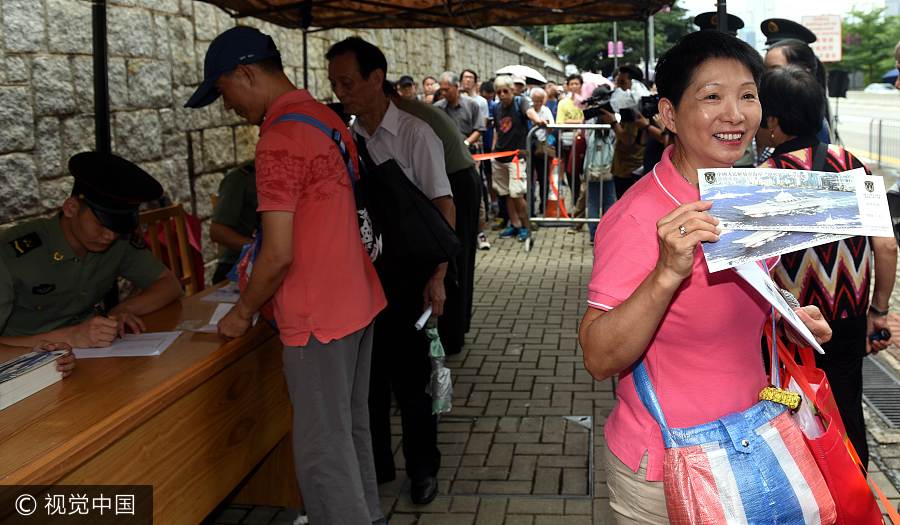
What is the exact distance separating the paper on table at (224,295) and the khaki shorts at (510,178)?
6789mm

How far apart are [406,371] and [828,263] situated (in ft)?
6.28

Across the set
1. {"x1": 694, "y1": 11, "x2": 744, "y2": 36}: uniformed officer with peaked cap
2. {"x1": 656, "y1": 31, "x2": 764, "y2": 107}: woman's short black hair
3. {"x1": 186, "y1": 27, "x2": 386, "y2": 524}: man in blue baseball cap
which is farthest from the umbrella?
{"x1": 656, "y1": 31, "x2": 764, "y2": 107}: woman's short black hair

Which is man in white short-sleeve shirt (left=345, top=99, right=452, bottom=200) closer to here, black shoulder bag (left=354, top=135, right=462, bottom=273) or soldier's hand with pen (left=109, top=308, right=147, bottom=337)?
black shoulder bag (left=354, top=135, right=462, bottom=273)

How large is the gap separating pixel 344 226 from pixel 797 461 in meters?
1.78

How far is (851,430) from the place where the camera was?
312 cm

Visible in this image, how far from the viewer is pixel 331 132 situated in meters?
3.13

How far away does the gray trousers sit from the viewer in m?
3.14

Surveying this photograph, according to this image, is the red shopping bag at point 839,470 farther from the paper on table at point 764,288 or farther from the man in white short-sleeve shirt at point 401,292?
the man in white short-sleeve shirt at point 401,292

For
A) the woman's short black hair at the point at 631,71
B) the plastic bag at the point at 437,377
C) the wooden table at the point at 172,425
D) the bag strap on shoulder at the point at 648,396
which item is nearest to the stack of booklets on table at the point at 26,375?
the wooden table at the point at 172,425

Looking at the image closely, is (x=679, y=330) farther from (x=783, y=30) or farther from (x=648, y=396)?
(x=783, y=30)

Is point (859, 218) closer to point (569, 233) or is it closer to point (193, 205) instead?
point (193, 205)

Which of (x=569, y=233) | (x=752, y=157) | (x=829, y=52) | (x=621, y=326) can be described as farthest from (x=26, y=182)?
(x=829, y=52)

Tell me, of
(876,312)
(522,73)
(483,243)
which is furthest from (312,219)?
(522,73)

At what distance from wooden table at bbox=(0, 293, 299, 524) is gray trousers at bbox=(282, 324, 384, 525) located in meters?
0.30
